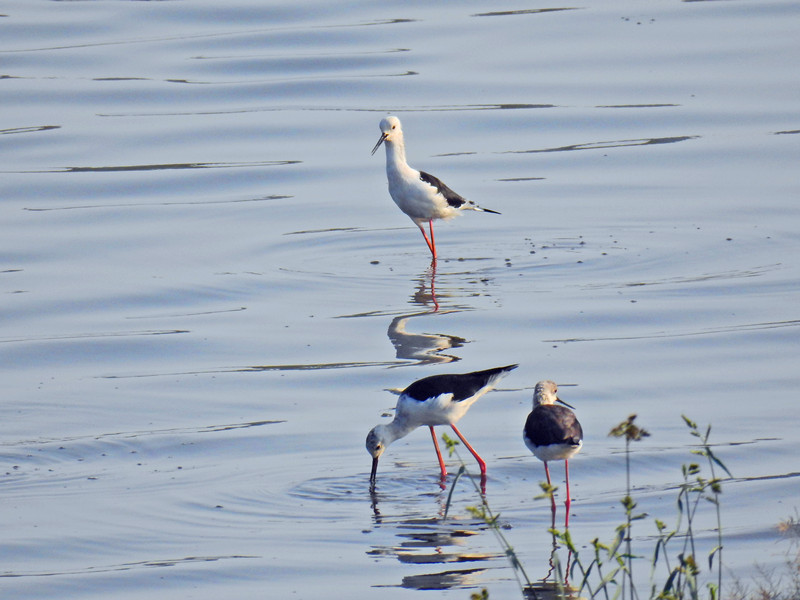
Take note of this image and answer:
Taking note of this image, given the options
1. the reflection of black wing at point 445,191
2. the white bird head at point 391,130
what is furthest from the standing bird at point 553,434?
A: the white bird head at point 391,130

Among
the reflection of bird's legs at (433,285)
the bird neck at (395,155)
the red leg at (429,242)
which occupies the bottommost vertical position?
the reflection of bird's legs at (433,285)

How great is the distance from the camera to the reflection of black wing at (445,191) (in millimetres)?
12992

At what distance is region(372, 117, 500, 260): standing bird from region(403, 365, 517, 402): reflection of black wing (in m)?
5.09

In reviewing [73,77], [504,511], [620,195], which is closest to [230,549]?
[504,511]

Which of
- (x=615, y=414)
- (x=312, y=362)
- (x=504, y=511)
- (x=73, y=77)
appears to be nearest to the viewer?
(x=504, y=511)

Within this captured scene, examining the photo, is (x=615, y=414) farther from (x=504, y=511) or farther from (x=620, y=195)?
(x=620, y=195)

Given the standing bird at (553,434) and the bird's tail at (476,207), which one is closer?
the standing bird at (553,434)

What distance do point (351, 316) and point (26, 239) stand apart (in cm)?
414

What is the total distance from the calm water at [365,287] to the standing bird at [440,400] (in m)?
0.25

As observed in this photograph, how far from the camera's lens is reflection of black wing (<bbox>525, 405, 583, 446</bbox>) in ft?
21.2

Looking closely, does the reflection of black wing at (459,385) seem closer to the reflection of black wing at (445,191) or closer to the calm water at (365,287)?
the calm water at (365,287)

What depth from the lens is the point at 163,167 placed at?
16.1m

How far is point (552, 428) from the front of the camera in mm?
6473

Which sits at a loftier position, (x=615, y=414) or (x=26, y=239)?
(x=26, y=239)
